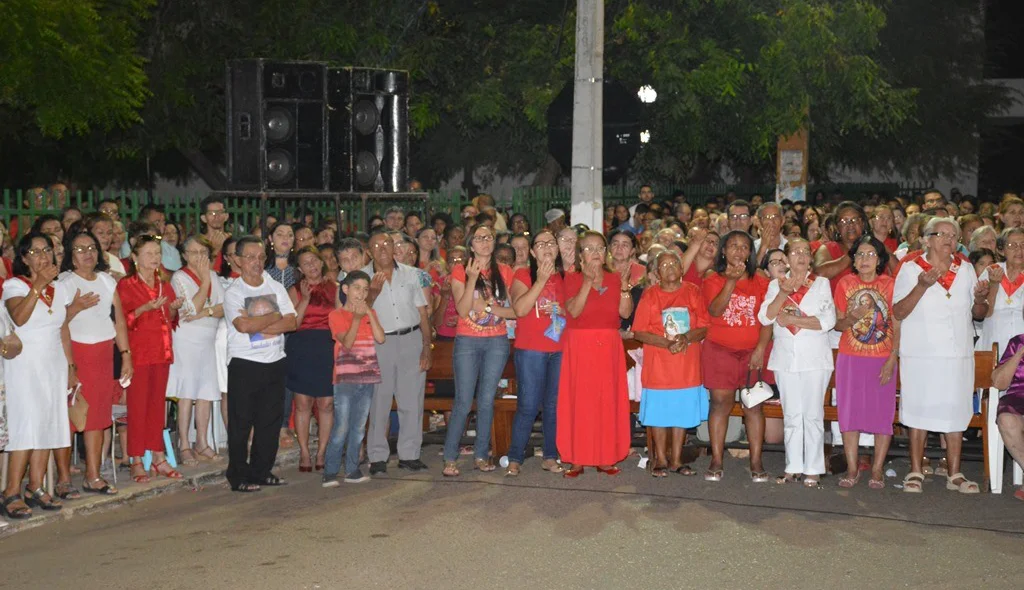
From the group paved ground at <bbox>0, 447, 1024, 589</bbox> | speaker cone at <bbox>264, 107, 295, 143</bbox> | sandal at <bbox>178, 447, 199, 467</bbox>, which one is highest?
speaker cone at <bbox>264, 107, 295, 143</bbox>

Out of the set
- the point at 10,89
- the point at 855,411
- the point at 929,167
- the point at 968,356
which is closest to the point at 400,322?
the point at 855,411

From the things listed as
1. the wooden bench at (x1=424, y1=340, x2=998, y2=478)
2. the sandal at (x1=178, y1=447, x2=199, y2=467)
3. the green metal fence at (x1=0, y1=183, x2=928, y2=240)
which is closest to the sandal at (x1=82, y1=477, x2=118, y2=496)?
the sandal at (x1=178, y1=447, x2=199, y2=467)

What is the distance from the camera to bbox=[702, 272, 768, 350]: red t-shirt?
1046 cm

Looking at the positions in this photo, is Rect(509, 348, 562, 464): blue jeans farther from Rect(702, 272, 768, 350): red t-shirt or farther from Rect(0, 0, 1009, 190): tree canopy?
Rect(0, 0, 1009, 190): tree canopy

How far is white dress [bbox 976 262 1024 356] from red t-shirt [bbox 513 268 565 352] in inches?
129

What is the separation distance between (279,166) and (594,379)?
4273 mm

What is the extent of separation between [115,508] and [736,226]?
609cm

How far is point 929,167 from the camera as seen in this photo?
3981cm

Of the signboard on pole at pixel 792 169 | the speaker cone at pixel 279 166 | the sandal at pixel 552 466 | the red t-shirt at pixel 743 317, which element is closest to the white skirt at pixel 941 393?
the red t-shirt at pixel 743 317

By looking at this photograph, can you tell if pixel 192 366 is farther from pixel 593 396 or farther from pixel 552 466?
pixel 593 396

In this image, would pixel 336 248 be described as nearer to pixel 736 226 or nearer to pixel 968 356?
pixel 736 226

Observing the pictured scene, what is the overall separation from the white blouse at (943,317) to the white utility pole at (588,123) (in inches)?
174

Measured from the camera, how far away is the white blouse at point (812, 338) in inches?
398

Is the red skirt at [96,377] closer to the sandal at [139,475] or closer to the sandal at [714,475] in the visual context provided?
the sandal at [139,475]
